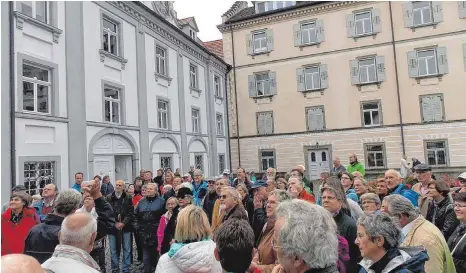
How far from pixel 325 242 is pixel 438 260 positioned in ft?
5.83

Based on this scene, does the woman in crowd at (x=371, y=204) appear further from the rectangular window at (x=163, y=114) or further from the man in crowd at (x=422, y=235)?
A: the rectangular window at (x=163, y=114)

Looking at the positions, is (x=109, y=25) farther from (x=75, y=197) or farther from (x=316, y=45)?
(x=316, y=45)

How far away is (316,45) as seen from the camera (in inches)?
883

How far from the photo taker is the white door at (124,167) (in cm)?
1297

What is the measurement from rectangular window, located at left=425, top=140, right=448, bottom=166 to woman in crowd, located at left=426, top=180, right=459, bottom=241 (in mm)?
17554

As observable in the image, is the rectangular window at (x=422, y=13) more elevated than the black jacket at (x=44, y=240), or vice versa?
the rectangular window at (x=422, y=13)

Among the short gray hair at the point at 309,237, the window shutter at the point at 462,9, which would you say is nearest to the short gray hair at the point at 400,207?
the short gray hair at the point at 309,237

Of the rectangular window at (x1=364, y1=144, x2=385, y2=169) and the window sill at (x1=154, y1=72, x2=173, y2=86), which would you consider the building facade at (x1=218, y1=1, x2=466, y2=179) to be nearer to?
the rectangular window at (x1=364, y1=144, x2=385, y2=169)

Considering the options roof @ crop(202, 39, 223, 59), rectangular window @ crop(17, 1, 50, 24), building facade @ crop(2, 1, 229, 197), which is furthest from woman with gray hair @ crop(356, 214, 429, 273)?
roof @ crop(202, 39, 223, 59)

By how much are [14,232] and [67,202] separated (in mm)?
1472

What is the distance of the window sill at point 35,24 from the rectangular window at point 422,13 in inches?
784

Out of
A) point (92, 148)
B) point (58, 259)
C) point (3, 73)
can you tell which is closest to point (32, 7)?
point (3, 73)

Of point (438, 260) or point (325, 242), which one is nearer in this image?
point (325, 242)

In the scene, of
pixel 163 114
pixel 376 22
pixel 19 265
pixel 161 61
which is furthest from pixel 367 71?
pixel 19 265
